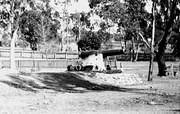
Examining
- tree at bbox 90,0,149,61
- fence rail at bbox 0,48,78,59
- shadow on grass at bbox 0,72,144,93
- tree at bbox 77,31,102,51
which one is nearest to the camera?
shadow on grass at bbox 0,72,144,93

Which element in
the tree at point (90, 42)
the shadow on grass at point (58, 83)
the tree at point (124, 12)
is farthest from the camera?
the tree at point (90, 42)

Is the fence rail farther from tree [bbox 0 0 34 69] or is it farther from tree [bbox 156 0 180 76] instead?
tree [bbox 156 0 180 76]

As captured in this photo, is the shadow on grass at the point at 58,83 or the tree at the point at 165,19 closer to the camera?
the shadow on grass at the point at 58,83

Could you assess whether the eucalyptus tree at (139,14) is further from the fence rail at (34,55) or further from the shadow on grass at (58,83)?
the fence rail at (34,55)

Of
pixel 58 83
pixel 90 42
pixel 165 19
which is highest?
pixel 165 19

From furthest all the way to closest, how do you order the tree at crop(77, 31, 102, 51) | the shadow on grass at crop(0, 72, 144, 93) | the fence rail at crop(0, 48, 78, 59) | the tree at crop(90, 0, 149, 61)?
the tree at crop(77, 31, 102, 51) → the fence rail at crop(0, 48, 78, 59) → the tree at crop(90, 0, 149, 61) → the shadow on grass at crop(0, 72, 144, 93)

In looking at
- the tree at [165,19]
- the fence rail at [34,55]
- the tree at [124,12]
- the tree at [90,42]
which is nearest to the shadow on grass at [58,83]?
the tree at [124,12]

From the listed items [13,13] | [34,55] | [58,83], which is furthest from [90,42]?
[58,83]

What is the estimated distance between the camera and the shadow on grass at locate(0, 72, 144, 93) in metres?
23.7

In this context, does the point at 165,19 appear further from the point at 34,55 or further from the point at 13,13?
the point at 34,55

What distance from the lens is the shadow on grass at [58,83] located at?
23727 millimetres

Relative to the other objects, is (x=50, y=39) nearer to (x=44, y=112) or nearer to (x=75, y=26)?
(x=75, y=26)

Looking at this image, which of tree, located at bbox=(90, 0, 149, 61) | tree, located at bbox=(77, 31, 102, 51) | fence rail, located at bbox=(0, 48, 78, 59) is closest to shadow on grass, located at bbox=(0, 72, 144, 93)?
tree, located at bbox=(90, 0, 149, 61)

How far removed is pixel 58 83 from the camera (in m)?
26.6
